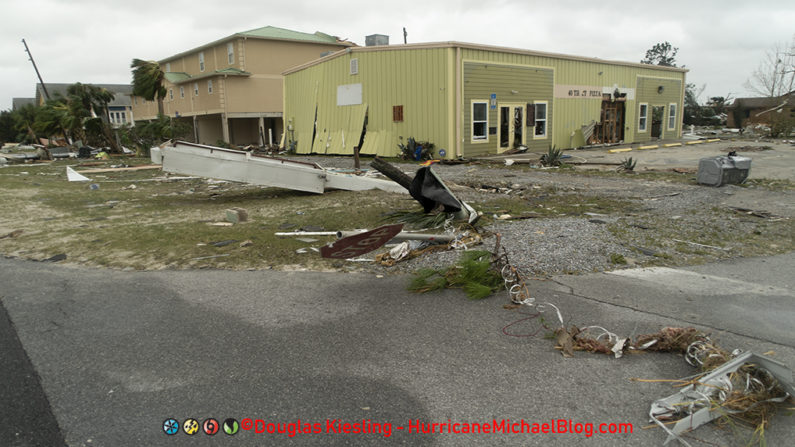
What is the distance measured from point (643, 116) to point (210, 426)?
31683 millimetres

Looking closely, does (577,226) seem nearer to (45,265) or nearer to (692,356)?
(692,356)

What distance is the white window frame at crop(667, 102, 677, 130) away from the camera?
30878mm

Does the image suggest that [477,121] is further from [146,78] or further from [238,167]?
[146,78]

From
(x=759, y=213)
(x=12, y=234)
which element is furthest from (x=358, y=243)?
(x=759, y=213)

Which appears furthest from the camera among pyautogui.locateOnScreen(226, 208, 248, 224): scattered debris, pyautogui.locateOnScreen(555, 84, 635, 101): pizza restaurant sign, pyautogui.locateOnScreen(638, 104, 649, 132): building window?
pyautogui.locateOnScreen(638, 104, 649, 132): building window

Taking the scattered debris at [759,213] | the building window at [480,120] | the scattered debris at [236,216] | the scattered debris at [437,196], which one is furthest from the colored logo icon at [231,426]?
the building window at [480,120]

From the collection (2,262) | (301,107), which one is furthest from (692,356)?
(301,107)

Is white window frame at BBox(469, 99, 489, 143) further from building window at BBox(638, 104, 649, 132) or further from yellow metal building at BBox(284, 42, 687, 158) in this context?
building window at BBox(638, 104, 649, 132)

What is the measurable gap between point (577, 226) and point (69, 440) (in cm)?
648

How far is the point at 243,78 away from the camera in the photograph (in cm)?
3112

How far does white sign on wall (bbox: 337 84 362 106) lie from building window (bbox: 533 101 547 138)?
8.11 m

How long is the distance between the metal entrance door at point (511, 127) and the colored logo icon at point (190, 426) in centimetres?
1901

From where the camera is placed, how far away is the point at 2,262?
6.25 m

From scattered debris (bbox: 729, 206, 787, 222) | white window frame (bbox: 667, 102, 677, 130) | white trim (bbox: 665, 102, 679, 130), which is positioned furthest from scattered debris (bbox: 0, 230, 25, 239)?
white window frame (bbox: 667, 102, 677, 130)
